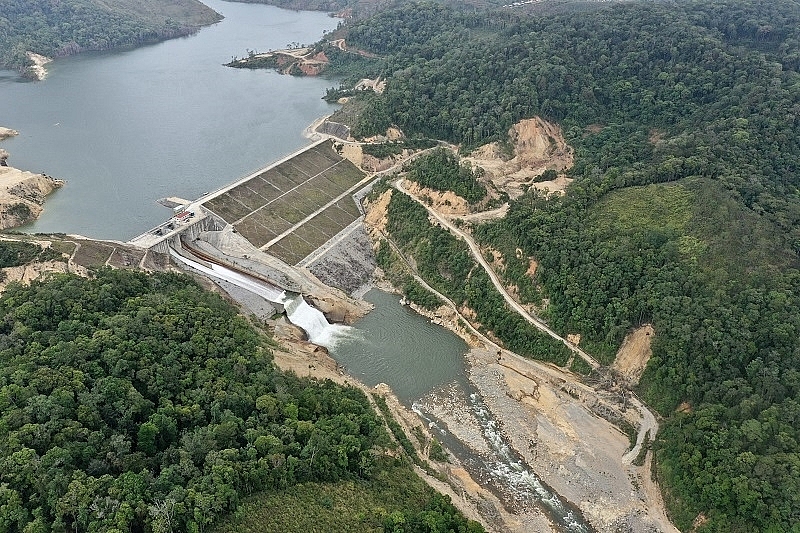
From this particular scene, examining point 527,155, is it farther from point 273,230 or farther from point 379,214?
point 273,230

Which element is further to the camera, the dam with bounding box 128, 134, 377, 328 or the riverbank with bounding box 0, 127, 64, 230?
the riverbank with bounding box 0, 127, 64, 230

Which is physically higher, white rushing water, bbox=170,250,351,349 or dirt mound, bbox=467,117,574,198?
→ dirt mound, bbox=467,117,574,198

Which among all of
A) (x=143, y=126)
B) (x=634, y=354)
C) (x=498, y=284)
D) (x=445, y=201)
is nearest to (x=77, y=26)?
(x=143, y=126)

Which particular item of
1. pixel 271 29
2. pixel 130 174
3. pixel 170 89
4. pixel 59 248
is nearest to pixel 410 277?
pixel 59 248

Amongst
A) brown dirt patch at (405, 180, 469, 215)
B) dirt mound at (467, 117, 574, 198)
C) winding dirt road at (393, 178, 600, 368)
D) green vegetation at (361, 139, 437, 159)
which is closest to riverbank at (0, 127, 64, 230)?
green vegetation at (361, 139, 437, 159)

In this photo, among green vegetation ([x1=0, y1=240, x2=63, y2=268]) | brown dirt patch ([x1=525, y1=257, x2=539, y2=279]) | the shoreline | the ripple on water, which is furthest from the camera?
the shoreline

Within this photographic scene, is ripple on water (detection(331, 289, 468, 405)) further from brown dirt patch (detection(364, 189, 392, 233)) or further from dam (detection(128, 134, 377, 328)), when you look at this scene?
brown dirt patch (detection(364, 189, 392, 233))
